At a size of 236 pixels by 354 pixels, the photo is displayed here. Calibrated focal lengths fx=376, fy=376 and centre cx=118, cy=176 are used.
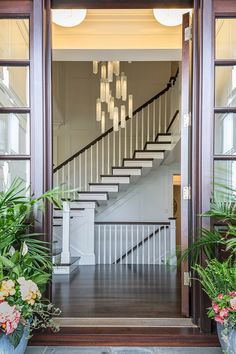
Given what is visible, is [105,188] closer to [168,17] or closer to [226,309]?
[168,17]

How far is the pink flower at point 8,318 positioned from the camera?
1.91 meters

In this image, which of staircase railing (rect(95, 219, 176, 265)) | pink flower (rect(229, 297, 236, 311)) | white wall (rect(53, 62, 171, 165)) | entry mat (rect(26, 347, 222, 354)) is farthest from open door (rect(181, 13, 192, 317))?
white wall (rect(53, 62, 171, 165))

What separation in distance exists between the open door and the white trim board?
5.10 feet

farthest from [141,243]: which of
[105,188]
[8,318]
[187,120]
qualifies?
[8,318]

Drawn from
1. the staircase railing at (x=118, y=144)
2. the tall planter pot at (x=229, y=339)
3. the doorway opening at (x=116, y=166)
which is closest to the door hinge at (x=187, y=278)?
the doorway opening at (x=116, y=166)

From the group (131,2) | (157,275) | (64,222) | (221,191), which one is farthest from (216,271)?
(64,222)

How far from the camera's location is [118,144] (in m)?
8.66

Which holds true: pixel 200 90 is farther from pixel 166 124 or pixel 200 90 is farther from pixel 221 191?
pixel 166 124

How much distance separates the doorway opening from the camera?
4.64 metres

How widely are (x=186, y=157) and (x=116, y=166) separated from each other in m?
5.27

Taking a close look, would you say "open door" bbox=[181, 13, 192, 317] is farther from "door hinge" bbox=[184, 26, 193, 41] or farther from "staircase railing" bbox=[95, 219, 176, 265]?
"staircase railing" bbox=[95, 219, 176, 265]

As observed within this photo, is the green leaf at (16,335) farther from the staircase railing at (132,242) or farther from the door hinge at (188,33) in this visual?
the staircase railing at (132,242)

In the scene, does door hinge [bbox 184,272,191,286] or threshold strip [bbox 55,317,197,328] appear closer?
threshold strip [bbox 55,317,197,328]

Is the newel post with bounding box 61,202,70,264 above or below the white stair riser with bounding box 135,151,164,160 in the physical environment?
below
